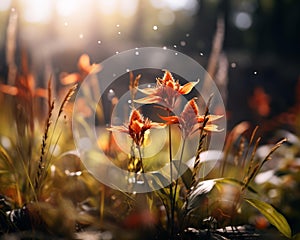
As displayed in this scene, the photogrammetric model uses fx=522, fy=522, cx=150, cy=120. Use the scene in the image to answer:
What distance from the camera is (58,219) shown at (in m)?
1.18

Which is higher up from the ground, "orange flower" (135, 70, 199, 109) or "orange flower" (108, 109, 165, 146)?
"orange flower" (135, 70, 199, 109)

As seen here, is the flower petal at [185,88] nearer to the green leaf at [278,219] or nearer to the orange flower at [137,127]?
the orange flower at [137,127]

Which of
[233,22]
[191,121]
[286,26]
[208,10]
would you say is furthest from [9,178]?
[208,10]

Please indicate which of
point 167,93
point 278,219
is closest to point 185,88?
point 167,93

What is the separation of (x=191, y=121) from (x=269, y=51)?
17386 mm

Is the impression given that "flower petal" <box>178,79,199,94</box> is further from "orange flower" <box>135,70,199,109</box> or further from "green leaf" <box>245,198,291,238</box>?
"green leaf" <box>245,198,291,238</box>

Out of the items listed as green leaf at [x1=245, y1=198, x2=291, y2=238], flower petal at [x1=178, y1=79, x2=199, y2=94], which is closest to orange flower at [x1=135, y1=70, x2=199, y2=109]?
flower petal at [x1=178, y1=79, x2=199, y2=94]

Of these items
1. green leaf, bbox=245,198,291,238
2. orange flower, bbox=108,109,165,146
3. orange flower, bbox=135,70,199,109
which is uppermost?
orange flower, bbox=135,70,199,109

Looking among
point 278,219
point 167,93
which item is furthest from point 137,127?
point 278,219

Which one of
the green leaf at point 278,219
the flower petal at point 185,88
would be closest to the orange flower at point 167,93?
the flower petal at point 185,88

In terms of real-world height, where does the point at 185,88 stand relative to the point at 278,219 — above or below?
above

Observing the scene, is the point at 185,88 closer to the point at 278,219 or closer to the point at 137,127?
the point at 137,127

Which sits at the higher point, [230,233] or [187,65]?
[187,65]

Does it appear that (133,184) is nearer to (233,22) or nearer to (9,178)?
(9,178)
